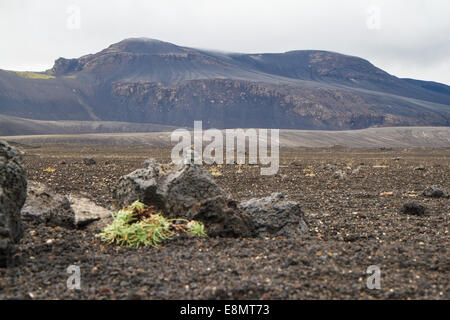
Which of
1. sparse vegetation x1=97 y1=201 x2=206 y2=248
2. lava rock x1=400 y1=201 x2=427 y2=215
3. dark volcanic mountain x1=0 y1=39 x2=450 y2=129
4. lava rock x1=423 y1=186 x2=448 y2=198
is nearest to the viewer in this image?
sparse vegetation x1=97 y1=201 x2=206 y2=248

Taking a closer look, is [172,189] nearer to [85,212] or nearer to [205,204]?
[205,204]

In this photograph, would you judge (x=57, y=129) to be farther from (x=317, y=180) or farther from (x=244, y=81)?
(x=317, y=180)

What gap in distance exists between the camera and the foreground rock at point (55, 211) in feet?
24.2

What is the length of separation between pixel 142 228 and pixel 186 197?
1137mm

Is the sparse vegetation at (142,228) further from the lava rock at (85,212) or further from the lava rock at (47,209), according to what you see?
the lava rock at (47,209)

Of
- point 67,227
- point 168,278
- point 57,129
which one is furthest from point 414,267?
point 57,129

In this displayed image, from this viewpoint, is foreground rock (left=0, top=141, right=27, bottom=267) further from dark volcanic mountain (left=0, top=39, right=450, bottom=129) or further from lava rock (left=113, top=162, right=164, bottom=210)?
dark volcanic mountain (left=0, top=39, right=450, bottom=129)

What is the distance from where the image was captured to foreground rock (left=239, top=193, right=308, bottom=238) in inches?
280

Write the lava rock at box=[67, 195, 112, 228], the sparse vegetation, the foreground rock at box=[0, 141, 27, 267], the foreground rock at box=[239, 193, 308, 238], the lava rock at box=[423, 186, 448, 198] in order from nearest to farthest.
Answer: the foreground rock at box=[0, 141, 27, 267] < the sparse vegetation < the foreground rock at box=[239, 193, 308, 238] < the lava rock at box=[67, 195, 112, 228] < the lava rock at box=[423, 186, 448, 198]

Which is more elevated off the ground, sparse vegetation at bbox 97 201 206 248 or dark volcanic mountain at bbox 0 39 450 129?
dark volcanic mountain at bbox 0 39 450 129

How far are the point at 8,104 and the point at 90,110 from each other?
26.8 metres

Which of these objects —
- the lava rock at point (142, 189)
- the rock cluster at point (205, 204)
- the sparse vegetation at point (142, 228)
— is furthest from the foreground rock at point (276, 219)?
the lava rock at point (142, 189)

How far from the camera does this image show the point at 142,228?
21.5 feet

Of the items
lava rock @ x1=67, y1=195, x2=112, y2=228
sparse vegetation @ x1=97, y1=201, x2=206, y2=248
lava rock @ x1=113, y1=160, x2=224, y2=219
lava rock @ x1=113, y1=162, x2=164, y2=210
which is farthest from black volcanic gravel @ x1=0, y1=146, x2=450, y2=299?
lava rock @ x1=113, y1=162, x2=164, y2=210
